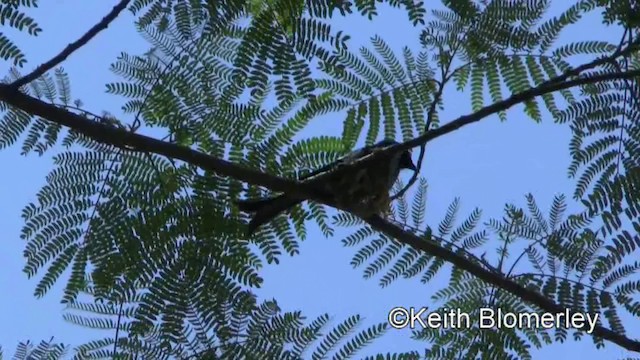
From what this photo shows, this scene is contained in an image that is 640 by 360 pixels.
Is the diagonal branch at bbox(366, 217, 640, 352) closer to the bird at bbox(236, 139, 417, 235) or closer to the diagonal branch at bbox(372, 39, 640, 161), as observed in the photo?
the bird at bbox(236, 139, 417, 235)

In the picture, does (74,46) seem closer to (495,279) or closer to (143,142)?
(143,142)

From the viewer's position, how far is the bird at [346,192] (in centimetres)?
387

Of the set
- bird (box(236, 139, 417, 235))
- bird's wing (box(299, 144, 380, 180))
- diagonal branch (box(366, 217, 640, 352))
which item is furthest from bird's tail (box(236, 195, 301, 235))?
diagonal branch (box(366, 217, 640, 352))

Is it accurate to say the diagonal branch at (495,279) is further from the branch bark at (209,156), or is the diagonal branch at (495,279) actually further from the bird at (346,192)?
the branch bark at (209,156)

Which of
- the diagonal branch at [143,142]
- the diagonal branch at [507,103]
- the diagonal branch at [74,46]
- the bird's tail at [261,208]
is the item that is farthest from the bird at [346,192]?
the diagonal branch at [74,46]

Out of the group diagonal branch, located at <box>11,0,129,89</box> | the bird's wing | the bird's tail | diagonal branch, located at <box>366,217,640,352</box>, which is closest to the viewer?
diagonal branch, located at <box>11,0,129,89</box>

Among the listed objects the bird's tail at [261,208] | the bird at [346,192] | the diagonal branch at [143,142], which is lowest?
the diagonal branch at [143,142]

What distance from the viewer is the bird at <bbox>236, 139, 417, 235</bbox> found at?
12.7 feet

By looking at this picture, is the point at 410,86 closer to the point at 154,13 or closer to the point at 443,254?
the point at 443,254

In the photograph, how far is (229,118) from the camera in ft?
12.7

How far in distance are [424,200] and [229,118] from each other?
114 cm

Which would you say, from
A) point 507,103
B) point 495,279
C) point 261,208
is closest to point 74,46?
point 261,208

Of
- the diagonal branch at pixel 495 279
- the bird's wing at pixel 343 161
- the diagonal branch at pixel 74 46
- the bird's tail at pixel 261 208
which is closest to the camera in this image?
the diagonal branch at pixel 74 46

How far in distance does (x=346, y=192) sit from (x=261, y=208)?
388 mm
